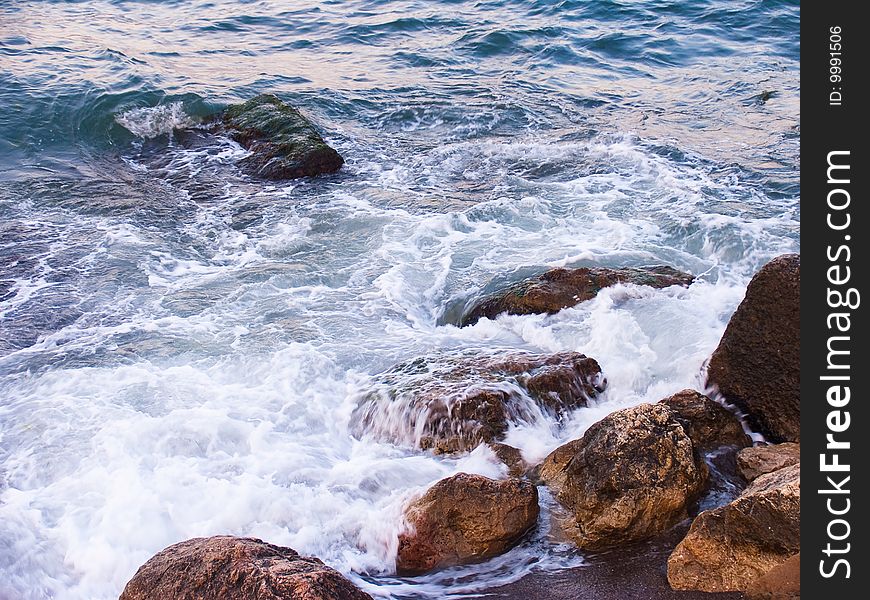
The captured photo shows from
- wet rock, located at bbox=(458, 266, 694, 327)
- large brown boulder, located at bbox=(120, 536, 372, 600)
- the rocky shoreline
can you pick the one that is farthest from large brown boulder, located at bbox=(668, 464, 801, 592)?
Answer: wet rock, located at bbox=(458, 266, 694, 327)

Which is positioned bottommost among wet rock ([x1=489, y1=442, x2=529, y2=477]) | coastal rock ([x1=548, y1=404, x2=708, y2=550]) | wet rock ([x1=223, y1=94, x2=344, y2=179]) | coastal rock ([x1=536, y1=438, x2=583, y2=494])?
wet rock ([x1=489, y1=442, x2=529, y2=477])

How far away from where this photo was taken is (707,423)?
5047mm

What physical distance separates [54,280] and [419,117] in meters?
6.11

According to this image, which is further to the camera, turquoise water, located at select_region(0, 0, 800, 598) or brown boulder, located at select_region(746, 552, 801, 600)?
turquoise water, located at select_region(0, 0, 800, 598)

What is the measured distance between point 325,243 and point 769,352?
4.83 metres

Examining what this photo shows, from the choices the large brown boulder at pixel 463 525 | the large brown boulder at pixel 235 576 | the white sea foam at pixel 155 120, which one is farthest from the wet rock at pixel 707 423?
the white sea foam at pixel 155 120

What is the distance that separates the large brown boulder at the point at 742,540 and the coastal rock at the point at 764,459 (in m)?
0.69

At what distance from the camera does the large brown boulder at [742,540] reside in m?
3.62

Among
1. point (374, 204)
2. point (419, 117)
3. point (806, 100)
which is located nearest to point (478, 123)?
point (419, 117)

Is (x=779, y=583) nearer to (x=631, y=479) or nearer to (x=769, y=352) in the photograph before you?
(x=631, y=479)

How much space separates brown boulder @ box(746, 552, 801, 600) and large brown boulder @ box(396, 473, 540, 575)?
3.89 ft

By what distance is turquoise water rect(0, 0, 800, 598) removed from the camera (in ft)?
16.1

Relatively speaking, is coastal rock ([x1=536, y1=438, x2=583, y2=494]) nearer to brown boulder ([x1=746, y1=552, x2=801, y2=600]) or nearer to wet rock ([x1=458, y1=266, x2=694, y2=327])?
brown boulder ([x1=746, y1=552, x2=801, y2=600])

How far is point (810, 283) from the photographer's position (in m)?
2.90
